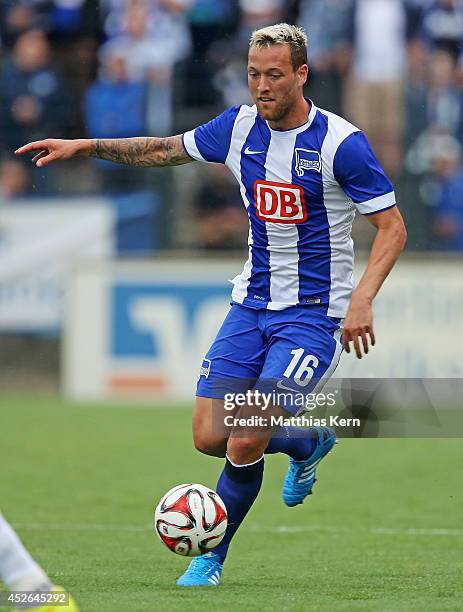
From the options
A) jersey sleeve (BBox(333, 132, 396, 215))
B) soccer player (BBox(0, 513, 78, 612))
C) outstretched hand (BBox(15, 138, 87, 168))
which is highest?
outstretched hand (BBox(15, 138, 87, 168))

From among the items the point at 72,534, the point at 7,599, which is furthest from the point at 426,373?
the point at 7,599

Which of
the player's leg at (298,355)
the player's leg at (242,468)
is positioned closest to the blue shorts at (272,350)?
the player's leg at (298,355)

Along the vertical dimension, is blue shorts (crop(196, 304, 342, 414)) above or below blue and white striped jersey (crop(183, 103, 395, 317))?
below

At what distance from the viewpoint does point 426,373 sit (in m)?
14.7

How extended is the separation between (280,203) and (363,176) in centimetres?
46

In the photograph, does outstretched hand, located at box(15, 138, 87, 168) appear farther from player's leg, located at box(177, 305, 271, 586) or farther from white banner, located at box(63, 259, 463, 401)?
white banner, located at box(63, 259, 463, 401)

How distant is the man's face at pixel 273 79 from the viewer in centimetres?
618

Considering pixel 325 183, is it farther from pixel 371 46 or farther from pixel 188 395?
pixel 371 46

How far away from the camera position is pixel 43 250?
1571 centimetres

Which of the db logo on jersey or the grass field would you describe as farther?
the db logo on jersey

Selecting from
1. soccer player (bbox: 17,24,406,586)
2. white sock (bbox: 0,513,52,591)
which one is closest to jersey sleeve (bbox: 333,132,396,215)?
soccer player (bbox: 17,24,406,586)

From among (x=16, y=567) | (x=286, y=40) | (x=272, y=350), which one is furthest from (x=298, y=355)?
(x=16, y=567)

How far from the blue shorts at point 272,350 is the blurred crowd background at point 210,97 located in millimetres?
9062

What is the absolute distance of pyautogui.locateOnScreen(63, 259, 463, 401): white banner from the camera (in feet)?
48.1
